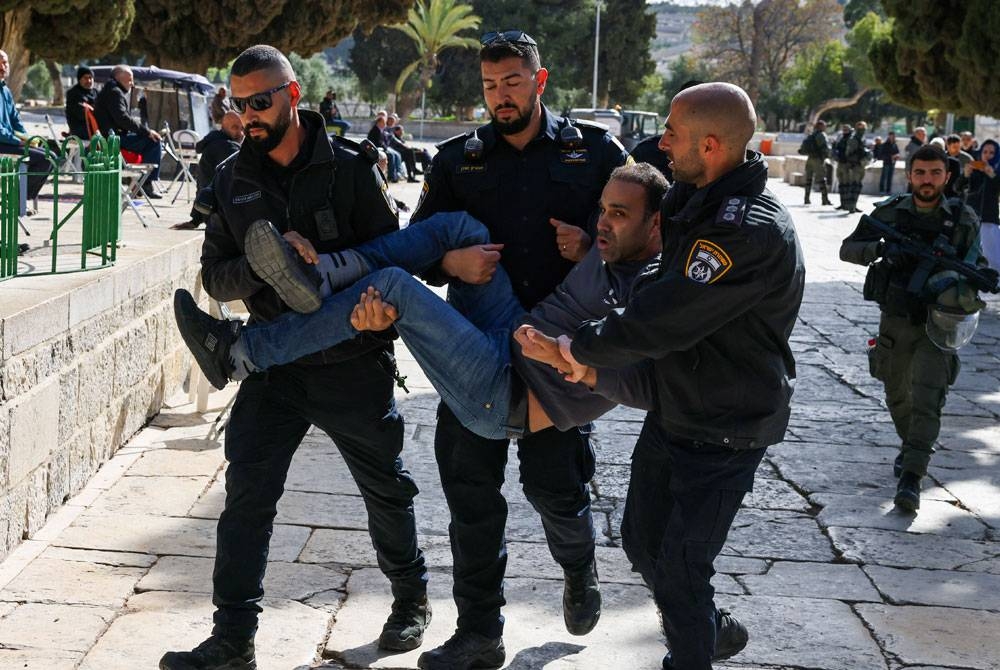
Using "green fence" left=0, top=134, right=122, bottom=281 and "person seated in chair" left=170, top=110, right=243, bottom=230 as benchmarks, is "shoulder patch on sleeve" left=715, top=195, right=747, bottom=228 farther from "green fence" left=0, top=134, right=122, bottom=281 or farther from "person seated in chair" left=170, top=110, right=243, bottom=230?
"person seated in chair" left=170, top=110, right=243, bottom=230

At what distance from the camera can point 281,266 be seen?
3723mm

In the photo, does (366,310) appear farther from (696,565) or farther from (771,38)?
(771,38)

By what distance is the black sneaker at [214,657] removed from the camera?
3.85 meters

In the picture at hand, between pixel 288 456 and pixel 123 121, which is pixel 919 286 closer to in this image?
pixel 288 456

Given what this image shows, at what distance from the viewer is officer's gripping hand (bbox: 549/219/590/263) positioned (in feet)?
13.1

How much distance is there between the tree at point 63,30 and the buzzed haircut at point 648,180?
16339 mm

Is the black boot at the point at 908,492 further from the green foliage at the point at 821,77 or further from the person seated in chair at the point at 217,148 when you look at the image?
the green foliage at the point at 821,77

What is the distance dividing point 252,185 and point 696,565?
5.83ft

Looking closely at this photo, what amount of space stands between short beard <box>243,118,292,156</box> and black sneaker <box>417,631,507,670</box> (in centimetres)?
165

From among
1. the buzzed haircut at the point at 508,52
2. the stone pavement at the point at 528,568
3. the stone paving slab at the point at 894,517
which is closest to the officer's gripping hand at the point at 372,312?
the buzzed haircut at the point at 508,52

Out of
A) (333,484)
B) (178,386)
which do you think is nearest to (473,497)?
(333,484)

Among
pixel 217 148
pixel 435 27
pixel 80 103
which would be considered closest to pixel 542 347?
pixel 217 148

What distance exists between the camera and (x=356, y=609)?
187 inches

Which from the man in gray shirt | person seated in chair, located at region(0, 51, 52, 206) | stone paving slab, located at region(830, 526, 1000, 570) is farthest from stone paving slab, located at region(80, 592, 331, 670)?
person seated in chair, located at region(0, 51, 52, 206)
